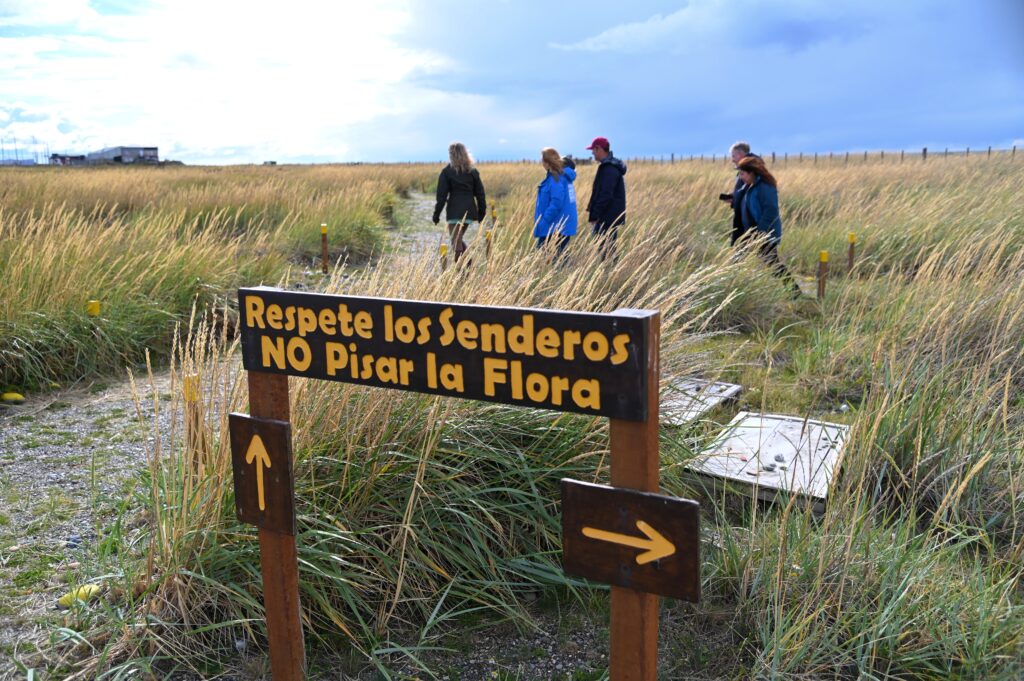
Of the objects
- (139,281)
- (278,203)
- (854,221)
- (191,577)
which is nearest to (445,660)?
(191,577)

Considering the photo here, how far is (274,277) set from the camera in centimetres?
924

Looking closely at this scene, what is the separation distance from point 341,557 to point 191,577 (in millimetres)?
491

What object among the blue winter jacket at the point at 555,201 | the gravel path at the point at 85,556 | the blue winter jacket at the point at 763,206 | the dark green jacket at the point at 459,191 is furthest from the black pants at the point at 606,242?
the dark green jacket at the point at 459,191

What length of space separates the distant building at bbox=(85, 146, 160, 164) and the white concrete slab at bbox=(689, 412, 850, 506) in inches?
3059

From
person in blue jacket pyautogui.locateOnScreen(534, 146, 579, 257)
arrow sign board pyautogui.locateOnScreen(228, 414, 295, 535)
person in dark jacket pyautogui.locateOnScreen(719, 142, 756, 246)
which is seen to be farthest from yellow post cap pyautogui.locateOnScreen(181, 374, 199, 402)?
person in dark jacket pyautogui.locateOnScreen(719, 142, 756, 246)

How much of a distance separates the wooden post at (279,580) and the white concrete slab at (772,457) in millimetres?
1828

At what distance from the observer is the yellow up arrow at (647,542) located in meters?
1.79

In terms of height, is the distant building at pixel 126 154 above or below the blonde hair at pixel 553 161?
above

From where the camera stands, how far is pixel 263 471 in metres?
2.36

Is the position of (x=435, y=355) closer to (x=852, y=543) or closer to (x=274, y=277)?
(x=852, y=543)

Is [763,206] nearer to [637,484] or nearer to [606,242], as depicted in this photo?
[606,242]

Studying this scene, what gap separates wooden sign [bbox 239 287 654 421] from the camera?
5.78ft

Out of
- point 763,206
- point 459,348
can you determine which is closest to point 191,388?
point 459,348

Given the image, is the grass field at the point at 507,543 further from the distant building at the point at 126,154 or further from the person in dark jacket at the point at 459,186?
the distant building at the point at 126,154
